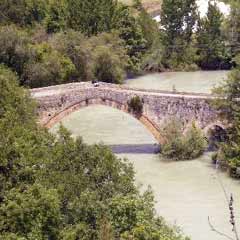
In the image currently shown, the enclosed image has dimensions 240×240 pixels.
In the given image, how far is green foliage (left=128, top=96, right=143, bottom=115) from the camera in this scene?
1505 inches

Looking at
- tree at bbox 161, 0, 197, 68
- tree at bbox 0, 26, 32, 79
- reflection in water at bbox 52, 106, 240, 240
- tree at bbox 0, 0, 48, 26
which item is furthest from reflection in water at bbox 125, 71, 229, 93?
reflection in water at bbox 52, 106, 240, 240

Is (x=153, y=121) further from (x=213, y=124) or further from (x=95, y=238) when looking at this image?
(x=95, y=238)

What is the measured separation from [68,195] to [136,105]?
61.2ft

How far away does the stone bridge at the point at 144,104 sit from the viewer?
37.2 metres

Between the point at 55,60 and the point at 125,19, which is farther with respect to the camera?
the point at 125,19

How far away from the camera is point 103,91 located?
38.8m

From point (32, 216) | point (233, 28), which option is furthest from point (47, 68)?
point (32, 216)

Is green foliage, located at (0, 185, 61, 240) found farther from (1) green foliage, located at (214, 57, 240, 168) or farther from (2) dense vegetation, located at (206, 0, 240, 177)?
(1) green foliage, located at (214, 57, 240, 168)

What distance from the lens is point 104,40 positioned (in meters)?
55.7

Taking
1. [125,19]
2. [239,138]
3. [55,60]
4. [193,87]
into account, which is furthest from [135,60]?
[239,138]

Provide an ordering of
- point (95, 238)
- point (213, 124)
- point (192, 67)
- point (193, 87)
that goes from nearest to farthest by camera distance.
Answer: point (95, 238) < point (213, 124) < point (193, 87) < point (192, 67)

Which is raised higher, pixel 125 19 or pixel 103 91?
pixel 125 19

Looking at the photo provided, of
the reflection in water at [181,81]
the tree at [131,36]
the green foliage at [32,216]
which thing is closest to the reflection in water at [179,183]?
the green foliage at [32,216]

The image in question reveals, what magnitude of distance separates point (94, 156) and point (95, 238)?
3.17 metres
